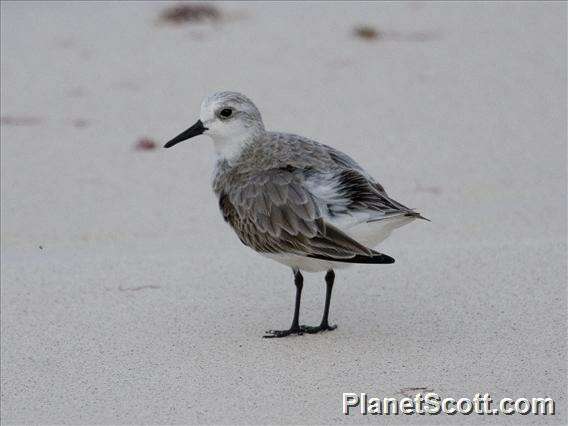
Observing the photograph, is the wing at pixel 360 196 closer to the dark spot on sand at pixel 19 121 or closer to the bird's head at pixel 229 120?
the bird's head at pixel 229 120

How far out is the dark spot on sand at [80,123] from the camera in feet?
27.2

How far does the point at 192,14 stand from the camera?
1056 cm

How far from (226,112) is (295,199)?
2.39ft

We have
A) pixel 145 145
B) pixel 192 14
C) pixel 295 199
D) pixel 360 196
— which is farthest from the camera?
pixel 192 14

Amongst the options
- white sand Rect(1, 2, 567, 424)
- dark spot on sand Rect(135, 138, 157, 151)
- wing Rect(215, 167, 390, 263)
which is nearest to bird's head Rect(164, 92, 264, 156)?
wing Rect(215, 167, 390, 263)

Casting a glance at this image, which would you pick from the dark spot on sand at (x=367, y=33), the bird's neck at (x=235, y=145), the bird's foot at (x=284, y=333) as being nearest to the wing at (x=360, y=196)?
the bird's neck at (x=235, y=145)

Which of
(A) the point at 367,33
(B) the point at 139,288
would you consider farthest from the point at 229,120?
(A) the point at 367,33

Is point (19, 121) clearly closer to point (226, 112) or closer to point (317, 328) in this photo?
point (226, 112)

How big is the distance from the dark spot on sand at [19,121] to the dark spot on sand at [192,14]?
261cm

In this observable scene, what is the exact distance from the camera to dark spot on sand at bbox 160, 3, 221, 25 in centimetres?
1052

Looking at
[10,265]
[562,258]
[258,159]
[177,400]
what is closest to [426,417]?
[177,400]

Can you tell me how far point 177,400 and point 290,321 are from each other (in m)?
1.12

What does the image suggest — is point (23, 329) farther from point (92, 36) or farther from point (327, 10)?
point (327, 10)

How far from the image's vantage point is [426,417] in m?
4.07
